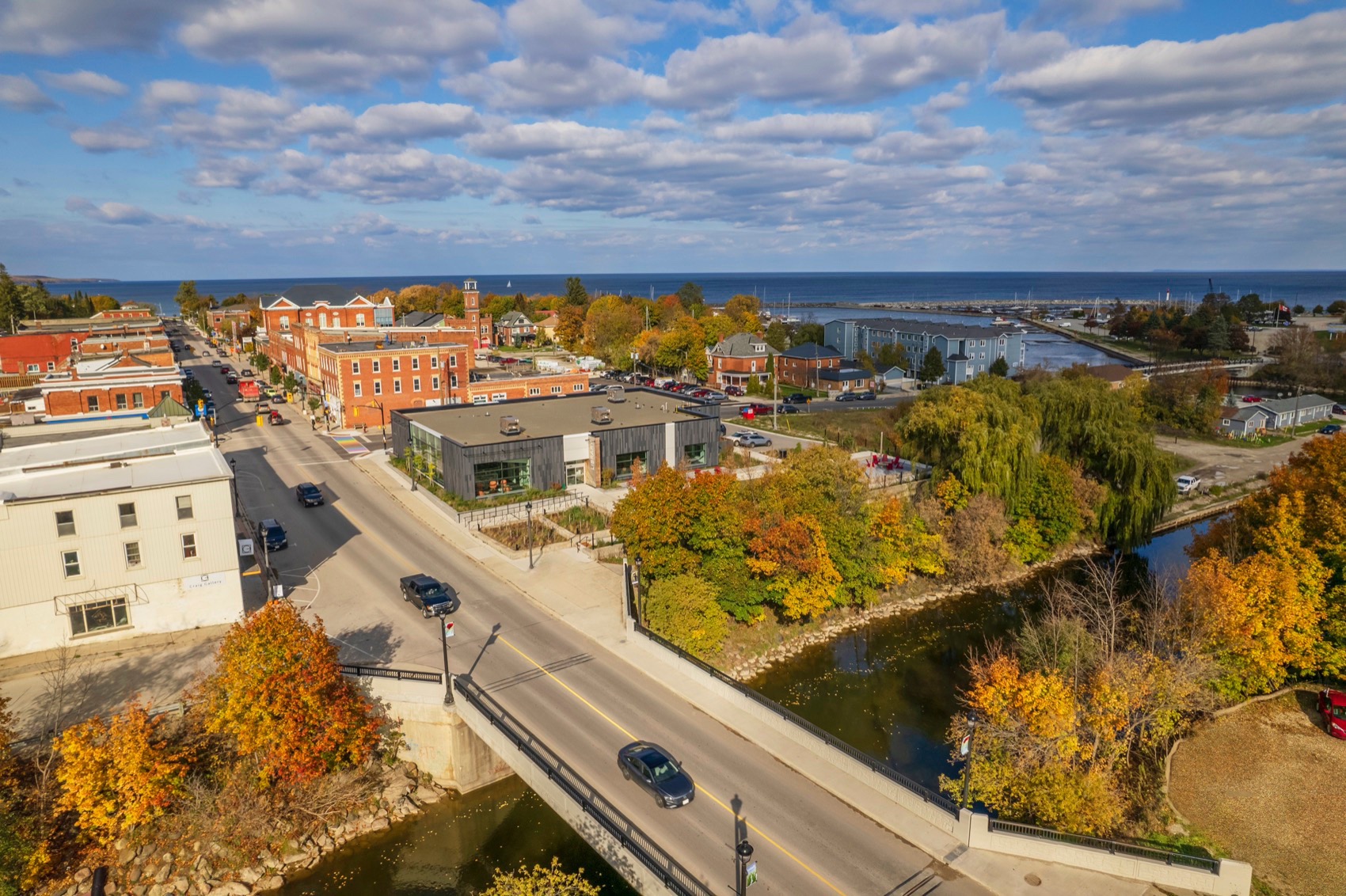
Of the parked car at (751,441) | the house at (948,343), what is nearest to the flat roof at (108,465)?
the parked car at (751,441)

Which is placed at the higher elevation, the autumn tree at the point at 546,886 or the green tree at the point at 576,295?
the green tree at the point at 576,295

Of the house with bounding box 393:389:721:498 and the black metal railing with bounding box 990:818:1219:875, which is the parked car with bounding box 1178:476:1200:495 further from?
the black metal railing with bounding box 990:818:1219:875

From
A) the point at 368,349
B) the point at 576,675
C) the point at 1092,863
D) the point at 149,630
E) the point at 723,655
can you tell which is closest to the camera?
the point at 1092,863

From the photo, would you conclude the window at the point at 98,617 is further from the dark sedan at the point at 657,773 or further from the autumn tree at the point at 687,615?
the dark sedan at the point at 657,773

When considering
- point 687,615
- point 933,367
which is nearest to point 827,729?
point 687,615

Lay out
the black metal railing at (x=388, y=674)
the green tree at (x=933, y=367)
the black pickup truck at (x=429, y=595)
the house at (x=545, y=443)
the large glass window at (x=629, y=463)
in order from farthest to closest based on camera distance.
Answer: the green tree at (x=933, y=367), the large glass window at (x=629, y=463), the house at (x=545, y=443), the black pickup truck at (x=429, y=595), the black metal railing at (x=388, y=674)

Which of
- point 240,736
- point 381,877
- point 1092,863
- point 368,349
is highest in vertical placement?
point 368,349

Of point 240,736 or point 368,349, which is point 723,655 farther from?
point 368,349

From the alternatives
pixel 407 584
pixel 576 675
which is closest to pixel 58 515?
pixel 407 584
